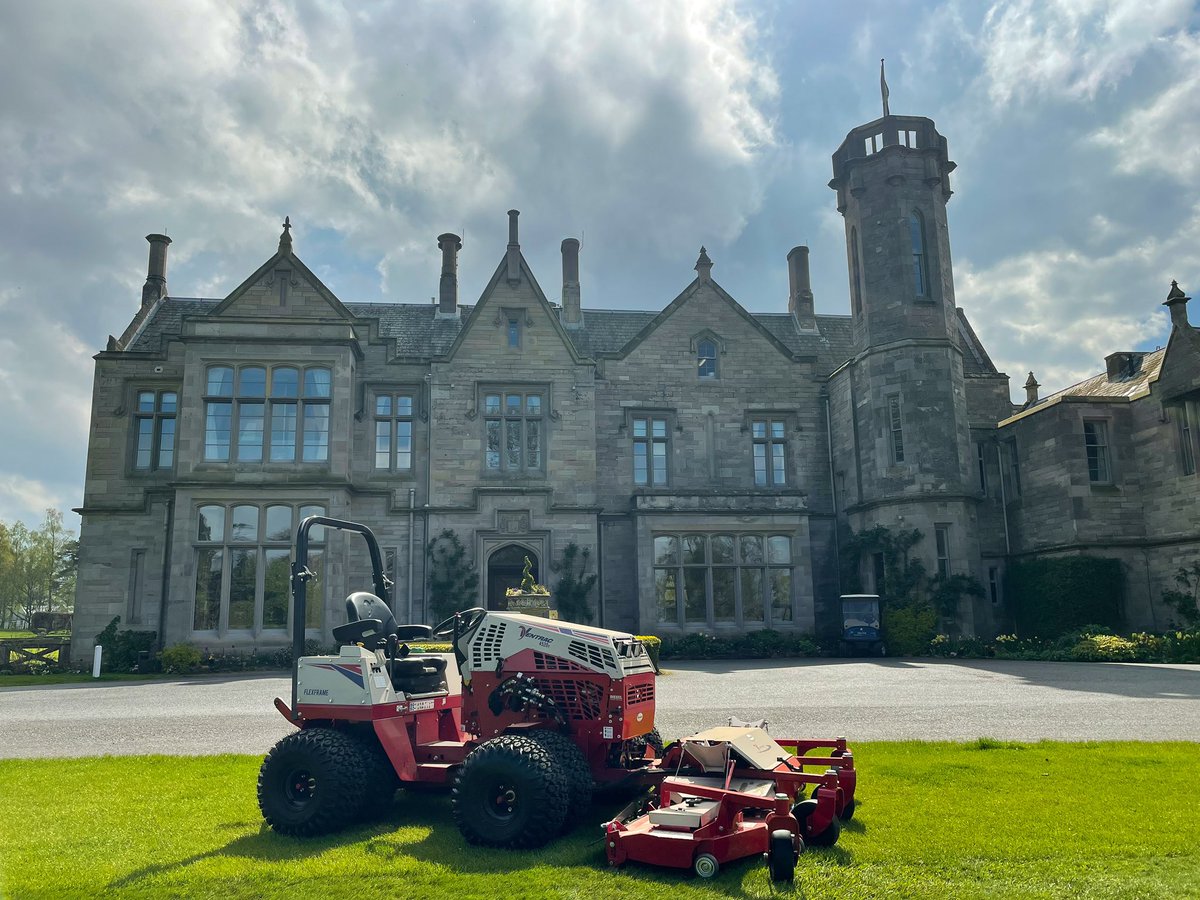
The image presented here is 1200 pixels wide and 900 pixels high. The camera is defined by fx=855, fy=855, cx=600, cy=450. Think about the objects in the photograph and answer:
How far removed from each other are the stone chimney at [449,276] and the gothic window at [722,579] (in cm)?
1070

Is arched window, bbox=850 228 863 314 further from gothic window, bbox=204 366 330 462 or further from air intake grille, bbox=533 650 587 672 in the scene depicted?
air intake grille, bbox=533 650 587 672

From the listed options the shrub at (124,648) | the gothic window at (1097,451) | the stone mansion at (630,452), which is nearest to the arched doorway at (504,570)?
the stone mansion at (630,452)

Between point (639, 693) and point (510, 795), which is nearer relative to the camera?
point (510, 795)

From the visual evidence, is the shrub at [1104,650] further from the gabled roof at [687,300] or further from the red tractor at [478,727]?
the red tractor at [478,727]

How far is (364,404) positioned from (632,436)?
8.10 meters

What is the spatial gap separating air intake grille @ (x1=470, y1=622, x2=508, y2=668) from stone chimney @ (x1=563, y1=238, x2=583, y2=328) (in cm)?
2376

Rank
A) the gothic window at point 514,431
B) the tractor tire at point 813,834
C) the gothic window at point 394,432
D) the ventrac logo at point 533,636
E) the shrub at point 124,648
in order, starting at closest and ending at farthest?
the tractor tire at point 813,834, the ventrac logo at point 533,636, the shrub at point 124,648, the gothic window at point 394,432, the gothic window at point 514,431

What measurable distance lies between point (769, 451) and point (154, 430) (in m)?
18.6

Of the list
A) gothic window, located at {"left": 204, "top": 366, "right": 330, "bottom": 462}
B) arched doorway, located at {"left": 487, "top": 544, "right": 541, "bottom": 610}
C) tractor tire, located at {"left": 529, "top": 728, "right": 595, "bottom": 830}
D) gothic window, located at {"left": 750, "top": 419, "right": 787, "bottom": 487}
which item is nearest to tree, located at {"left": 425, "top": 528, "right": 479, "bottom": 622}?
arched doorway, located at {"left": 487, "top": 544, "right": 541, "bottom": 610}

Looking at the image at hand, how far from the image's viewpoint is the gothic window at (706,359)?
27.5 meters

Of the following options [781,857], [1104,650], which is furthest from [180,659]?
[1104,650]

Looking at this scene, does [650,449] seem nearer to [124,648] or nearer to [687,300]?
[687,300]

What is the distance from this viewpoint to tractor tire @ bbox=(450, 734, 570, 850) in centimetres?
569

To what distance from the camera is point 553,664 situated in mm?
6465
